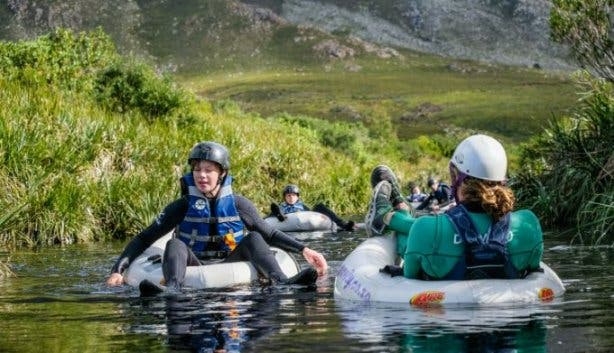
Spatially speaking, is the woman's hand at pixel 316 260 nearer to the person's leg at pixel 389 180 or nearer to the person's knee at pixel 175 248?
the person's leg at pixel 389 180

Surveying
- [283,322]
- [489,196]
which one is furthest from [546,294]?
[283,322]

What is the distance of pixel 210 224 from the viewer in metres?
12.6

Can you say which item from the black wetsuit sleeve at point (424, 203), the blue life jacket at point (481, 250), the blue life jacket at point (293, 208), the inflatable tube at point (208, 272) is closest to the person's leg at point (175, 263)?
the inflatable tube at point (208, 272)

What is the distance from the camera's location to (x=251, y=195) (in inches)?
1109

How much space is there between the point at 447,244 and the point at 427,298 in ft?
1.57

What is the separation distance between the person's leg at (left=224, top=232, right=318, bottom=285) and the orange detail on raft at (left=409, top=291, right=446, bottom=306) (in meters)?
2.91

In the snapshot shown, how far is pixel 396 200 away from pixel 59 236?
859cm

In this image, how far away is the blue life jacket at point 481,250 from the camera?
9.10 metres

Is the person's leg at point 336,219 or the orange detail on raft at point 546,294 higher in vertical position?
the person's leg at point 336,219

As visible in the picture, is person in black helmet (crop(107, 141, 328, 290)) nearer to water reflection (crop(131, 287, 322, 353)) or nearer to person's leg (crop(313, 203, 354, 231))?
water reflection (crop(131, 287, 322, 353))

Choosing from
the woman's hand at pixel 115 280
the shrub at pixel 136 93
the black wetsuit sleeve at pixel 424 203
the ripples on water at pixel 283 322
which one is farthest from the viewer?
the shrub at pixel 136 93

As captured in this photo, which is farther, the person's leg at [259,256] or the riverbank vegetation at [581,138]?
the riverbank vegetation at [581,138]

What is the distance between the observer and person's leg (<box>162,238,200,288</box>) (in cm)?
1166

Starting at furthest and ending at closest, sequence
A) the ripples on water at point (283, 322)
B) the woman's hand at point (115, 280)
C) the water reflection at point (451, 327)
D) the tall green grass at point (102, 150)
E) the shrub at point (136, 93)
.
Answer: the shrub at point (136, 93)
the tall green grass at point (102, 150)
the woman's hand at point (115, 280)
the ripples on water at point (283, 322)
the water reflection at point (451, 327)
